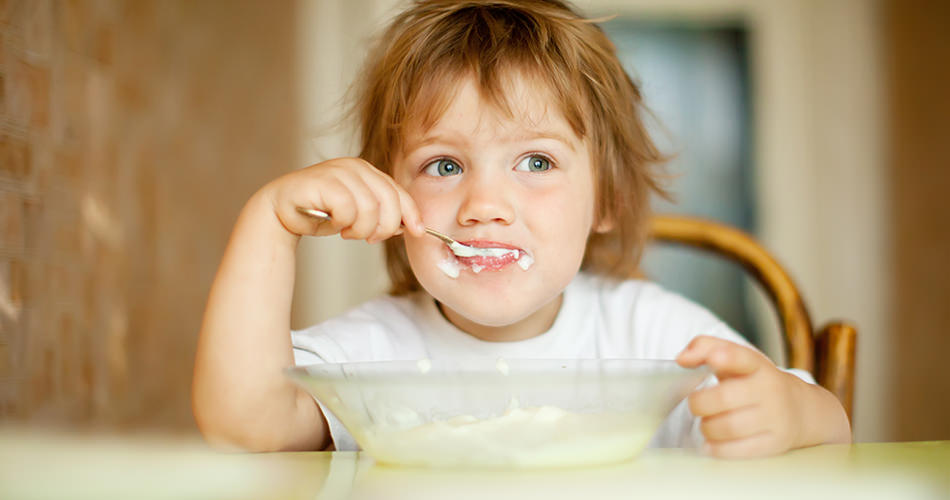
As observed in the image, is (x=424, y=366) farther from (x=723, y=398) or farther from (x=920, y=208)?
(x=920, y=208)

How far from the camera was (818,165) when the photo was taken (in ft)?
10.00

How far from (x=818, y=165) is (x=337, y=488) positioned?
3032 millimetres

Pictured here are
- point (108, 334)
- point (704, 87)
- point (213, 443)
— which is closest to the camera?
point (213, 443)

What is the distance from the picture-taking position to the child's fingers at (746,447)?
51cm

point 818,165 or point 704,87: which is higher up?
point 704,87

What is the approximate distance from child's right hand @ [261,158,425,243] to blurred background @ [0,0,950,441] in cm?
28

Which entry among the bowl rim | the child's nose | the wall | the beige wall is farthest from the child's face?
the wall

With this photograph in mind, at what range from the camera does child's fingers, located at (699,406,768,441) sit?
21.2 inches

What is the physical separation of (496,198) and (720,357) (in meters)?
0.32

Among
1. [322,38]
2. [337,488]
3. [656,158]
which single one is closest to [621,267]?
[656,158]

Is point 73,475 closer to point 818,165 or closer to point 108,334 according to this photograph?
point 108,334

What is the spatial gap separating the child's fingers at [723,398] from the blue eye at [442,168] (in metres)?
0.38

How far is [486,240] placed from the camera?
799 mm

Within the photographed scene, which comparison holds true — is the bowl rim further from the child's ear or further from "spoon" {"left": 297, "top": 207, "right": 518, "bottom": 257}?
the child's ear
